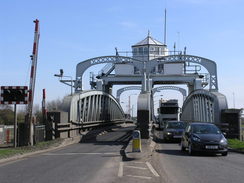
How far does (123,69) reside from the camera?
58344 millimetres

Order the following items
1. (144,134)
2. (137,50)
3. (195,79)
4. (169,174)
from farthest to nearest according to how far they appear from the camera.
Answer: (137,50), (195,79), (144,134), (169,174)

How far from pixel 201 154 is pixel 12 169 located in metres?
9.43

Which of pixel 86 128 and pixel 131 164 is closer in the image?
pixel 131 164

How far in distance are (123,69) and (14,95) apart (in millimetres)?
36105

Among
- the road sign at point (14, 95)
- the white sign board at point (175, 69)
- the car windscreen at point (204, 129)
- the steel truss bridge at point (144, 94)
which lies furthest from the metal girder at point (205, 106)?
the road sign at point (14, 95)

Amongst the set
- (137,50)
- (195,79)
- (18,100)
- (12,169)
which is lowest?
(12,169)

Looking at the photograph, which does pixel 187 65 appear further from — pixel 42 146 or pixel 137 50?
pixel 42 146

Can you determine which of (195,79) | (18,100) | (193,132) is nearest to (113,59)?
(195,79)

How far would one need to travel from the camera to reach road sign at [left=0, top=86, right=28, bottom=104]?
22828mm

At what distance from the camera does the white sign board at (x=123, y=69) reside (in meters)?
58.2

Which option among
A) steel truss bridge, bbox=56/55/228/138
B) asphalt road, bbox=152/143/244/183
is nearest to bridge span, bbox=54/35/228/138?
steel truss bridge, bbox=56/55/228/138

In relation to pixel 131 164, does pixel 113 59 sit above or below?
above

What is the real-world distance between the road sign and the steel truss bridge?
6.80 metres

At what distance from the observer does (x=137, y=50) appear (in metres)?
71.4
